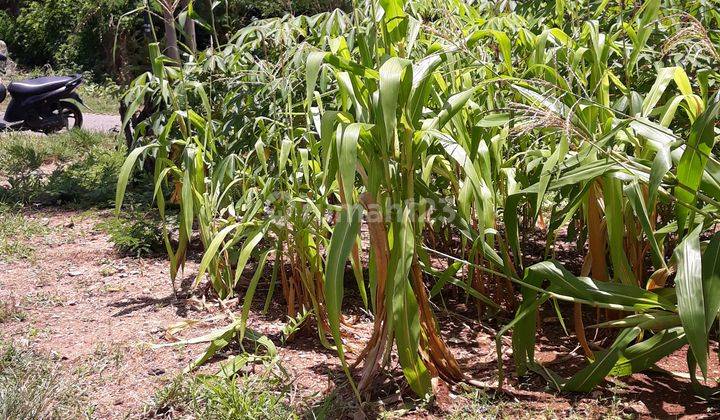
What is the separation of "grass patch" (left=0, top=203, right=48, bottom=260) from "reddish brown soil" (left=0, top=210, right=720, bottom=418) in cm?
15

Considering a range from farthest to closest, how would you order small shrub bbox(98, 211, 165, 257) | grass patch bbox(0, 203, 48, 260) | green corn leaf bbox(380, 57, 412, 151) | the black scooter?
the black scooter < grass patch bbox(0, 203, 48, 260) < small shrub bbox(98, 211, 165, 257) < green corn leaf bbox(380, 57, 412, 151)

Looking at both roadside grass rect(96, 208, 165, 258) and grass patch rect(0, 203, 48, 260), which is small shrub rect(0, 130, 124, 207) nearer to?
grass patch rect(0, 203, 48, 260)

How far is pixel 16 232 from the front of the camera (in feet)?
15.3

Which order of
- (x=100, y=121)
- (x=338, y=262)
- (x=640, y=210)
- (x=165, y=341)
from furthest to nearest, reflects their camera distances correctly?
1. (x=100, y=121)
2. (x=165, y=341)
3. (x=640, y=210)
4. (x=338, y=262)

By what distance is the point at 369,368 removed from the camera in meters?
2.40

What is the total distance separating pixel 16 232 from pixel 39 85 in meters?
4.97

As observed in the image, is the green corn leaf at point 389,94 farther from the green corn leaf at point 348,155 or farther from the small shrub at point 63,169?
the small shrub at point 63,169

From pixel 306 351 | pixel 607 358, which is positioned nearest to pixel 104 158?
pixel 306 351

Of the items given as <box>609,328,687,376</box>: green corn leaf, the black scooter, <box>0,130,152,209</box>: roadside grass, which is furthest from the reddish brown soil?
the black scooter

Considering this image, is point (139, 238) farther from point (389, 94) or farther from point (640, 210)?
point (640, 210)

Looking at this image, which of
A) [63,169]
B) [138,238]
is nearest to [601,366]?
[138,238]

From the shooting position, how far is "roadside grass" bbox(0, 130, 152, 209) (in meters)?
5.41

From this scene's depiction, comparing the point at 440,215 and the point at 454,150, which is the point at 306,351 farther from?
the point at 454,150

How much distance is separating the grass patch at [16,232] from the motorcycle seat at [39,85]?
424 centimetres
